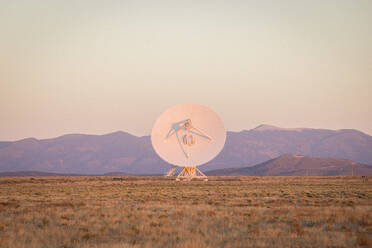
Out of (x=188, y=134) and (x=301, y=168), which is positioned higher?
(x=188, y=134)

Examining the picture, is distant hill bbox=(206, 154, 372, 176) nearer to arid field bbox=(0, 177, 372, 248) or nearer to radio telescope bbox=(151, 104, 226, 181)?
radio telescope bbox=(151, 104, 226, 181)

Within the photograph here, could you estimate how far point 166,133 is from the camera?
65.4 meters

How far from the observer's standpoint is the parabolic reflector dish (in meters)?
64.8

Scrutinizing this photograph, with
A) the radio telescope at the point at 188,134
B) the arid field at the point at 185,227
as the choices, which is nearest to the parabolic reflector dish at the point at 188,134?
the radio telescope at the point at 188,134

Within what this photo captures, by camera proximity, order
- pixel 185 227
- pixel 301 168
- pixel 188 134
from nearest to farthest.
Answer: pixel 185 227, pixel 188 134, pixel 301 168

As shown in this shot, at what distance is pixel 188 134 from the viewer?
65.3 m

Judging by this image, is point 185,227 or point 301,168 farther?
point 301,168

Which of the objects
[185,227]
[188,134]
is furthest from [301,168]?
[185,227]

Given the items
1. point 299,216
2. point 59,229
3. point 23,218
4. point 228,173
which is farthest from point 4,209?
point 228,173

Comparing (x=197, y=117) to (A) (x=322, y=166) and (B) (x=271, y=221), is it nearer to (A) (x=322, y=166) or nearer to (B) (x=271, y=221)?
(B) (x=271, y=221)

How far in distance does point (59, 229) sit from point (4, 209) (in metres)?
9.19

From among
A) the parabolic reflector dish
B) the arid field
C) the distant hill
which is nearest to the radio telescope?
the parabolic reflector dish

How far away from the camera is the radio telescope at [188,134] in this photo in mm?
64750

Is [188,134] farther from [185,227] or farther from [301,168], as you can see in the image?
[301,168]
